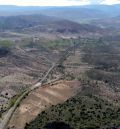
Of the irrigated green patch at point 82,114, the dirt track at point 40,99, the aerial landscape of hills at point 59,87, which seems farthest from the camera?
the dirt track at point 40,99

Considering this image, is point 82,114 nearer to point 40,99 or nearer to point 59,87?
point 40,99

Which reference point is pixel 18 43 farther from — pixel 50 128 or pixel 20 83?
pixel 50 128

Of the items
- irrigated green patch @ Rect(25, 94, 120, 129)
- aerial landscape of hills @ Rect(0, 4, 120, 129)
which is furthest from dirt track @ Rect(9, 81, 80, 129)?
irrigated green patch @ Rect(25, 94, 120, 129)

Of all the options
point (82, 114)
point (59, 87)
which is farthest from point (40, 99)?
point (82, 114)

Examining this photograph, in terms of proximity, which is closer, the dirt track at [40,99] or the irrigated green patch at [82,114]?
the irrigated green patch at [82,114]

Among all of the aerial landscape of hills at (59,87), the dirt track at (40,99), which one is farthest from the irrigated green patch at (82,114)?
the dirt track at (40,99)

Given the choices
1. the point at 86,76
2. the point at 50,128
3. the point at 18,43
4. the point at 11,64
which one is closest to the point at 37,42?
the point at 18,43

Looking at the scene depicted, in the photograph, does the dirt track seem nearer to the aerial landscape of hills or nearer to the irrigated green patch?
the aerial landscape of hills

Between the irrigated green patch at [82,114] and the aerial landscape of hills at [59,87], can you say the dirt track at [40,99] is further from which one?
the irrigated green patch at [82,114]

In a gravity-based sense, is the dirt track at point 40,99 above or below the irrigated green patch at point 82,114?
below
